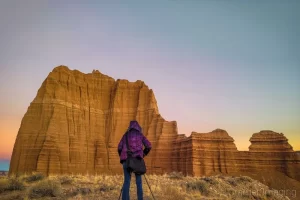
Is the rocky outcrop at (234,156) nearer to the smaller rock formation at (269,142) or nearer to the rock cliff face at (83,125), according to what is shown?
the smaller rock formation at (269,142)

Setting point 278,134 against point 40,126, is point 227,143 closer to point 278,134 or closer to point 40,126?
point 278,134

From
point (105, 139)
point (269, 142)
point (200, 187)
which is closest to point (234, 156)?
point (269, 142)

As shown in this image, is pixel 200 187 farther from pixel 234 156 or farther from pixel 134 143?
pixel 234 156

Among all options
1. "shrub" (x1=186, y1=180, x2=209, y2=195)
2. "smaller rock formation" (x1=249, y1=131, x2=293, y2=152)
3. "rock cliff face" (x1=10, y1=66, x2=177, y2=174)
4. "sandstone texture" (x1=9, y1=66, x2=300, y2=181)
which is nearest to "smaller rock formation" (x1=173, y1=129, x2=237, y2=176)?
"sandstone texture" (x1=9, y1=66, x2=300, y2=181)

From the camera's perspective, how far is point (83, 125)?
2393 inches

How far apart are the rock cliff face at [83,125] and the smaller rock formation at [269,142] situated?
18.1m

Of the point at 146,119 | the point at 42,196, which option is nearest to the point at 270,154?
the point at 146,119

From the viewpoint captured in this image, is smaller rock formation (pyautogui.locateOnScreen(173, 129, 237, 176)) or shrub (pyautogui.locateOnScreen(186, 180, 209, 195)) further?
smaller rock formation (pyautogui.locateOnScreen(173, 129, 237, 176))

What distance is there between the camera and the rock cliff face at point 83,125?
167 ft

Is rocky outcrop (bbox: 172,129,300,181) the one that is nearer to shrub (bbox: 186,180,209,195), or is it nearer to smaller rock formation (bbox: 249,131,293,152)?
smaller rock formation (bbox: 249,131,293,152)

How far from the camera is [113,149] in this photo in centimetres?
6244

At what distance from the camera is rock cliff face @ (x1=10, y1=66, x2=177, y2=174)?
50.9 m

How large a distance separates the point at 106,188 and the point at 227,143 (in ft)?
149

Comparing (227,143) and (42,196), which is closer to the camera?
(42,196)
